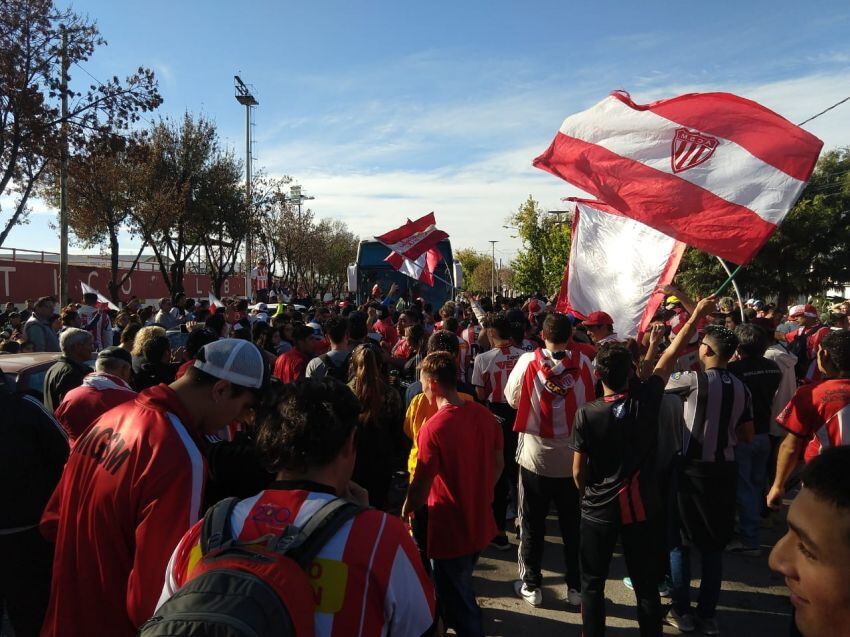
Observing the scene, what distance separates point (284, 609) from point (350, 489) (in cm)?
83

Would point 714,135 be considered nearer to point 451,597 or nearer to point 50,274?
point 451,597

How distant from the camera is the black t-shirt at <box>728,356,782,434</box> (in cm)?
547

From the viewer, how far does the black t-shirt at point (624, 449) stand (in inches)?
136

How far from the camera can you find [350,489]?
2.10 meters

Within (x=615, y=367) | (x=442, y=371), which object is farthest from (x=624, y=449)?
(x=442, y=371)

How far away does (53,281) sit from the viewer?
2108 cm

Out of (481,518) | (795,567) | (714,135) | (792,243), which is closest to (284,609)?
(795,567)

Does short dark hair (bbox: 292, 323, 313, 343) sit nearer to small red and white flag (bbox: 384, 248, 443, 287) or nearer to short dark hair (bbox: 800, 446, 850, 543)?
short dark hair (bbox: 800, 446, 850, 543)

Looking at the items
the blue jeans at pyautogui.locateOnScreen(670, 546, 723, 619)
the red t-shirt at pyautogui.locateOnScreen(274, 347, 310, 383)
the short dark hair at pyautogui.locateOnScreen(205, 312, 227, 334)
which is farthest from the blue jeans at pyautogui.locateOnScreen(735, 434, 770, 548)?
the short dark hair at pyautogui.locateOnScreen(205, 312, 227, 334)

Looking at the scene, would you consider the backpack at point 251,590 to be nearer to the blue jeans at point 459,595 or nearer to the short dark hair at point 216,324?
the blue jeans at point 459,595

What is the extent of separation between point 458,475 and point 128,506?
1.91 m

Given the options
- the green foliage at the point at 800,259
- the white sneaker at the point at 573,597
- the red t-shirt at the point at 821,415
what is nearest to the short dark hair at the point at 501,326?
the white sneaker at the point at 573,597

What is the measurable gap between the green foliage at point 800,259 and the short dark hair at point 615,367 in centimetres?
2795

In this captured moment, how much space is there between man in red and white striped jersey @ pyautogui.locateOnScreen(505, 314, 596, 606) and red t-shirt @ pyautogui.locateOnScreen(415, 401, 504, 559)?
0.96 meters
